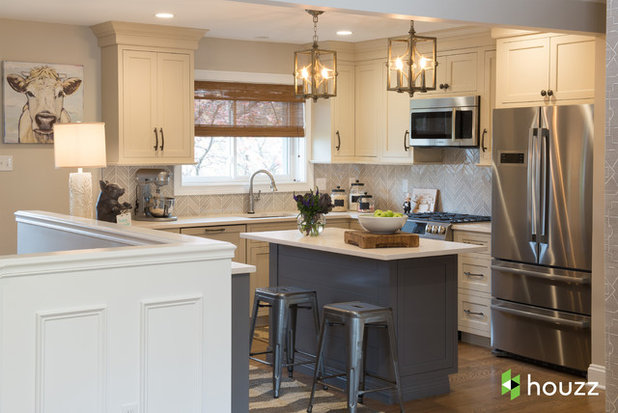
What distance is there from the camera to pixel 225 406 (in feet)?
10.6

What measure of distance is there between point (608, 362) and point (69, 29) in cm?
439

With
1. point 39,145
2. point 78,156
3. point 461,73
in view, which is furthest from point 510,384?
point 39,145

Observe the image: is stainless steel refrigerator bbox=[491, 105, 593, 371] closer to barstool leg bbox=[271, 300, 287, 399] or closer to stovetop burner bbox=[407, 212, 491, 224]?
stovetop burner bbox=[407, 212, 491, 224]

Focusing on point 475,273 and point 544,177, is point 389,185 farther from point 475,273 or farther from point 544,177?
point 544,177

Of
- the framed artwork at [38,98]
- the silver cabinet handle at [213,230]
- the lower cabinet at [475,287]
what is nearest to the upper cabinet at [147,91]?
the framed artwork at [38,98]

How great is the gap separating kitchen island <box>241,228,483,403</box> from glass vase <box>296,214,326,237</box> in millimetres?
89

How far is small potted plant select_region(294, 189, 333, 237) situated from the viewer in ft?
16.4

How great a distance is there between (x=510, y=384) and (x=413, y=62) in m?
2.10

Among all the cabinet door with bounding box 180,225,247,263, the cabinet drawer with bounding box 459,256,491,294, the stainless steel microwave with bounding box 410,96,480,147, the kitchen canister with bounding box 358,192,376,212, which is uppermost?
the stainless steel microwave with bounding box 410,96,480,147

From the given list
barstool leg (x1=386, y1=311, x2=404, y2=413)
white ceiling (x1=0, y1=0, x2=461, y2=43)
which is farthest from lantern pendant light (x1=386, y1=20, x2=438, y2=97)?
barstool leg (x1=386, y1=311, x2=404, y2=413)

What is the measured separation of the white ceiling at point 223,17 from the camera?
17.0 feet

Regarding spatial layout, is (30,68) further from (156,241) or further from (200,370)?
(200,370)

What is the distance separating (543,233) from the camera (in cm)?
517

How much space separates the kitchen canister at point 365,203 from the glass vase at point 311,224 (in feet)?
6.84
